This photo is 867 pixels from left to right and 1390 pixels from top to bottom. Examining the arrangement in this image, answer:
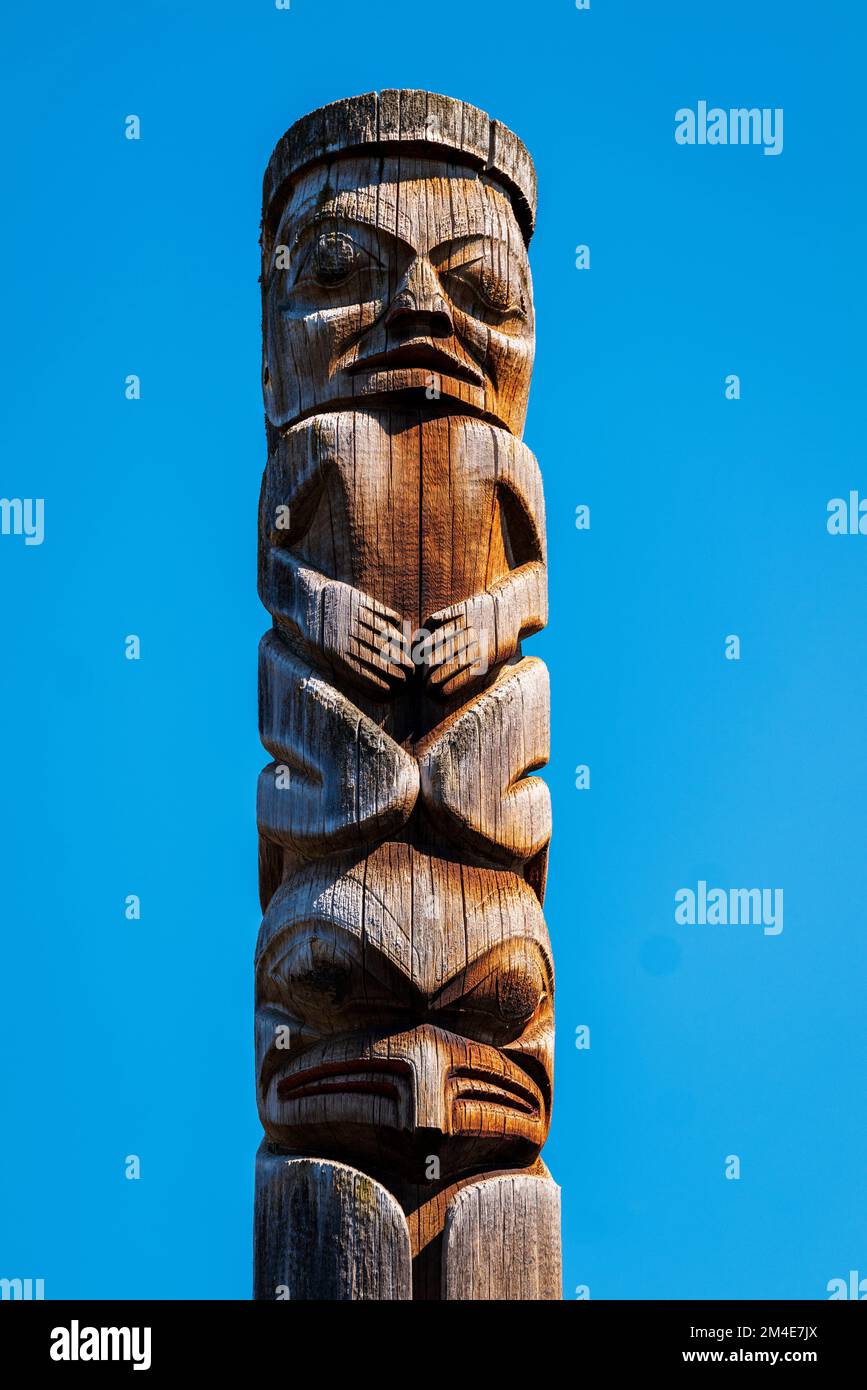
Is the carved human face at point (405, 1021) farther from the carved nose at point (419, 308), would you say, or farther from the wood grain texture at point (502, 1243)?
the carved nose at point (419, 308)

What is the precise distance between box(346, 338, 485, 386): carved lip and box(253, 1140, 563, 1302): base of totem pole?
10.5 feet

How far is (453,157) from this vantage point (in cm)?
742

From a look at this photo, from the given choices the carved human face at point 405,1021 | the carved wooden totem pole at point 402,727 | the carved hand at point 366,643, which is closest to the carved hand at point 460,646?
the carved wooden totem pole at point 402,727

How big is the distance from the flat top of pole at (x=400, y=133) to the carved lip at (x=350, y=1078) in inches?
153

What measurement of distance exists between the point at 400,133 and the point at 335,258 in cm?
63

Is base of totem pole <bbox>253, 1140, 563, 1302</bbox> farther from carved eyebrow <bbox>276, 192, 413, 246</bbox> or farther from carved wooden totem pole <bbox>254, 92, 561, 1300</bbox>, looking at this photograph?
carved eyebrow <bbox>276, 192, 413, 246</bbox>

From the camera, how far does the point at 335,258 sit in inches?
285

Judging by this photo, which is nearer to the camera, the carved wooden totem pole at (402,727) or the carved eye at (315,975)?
the carved wooden totem pole at (402,727)

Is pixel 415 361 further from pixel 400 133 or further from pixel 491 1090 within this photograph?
pixel 491 1090

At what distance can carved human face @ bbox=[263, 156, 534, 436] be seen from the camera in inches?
279

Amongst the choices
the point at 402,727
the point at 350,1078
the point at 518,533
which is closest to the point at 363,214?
the point at 518,533

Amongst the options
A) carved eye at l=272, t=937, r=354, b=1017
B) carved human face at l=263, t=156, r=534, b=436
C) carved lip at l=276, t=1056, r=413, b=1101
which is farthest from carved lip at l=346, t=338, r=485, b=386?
carved lip at l=276, t=1056, r=413, b=1101

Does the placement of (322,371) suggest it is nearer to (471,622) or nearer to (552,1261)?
(471,622)

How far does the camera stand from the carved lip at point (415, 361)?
23.1ft
